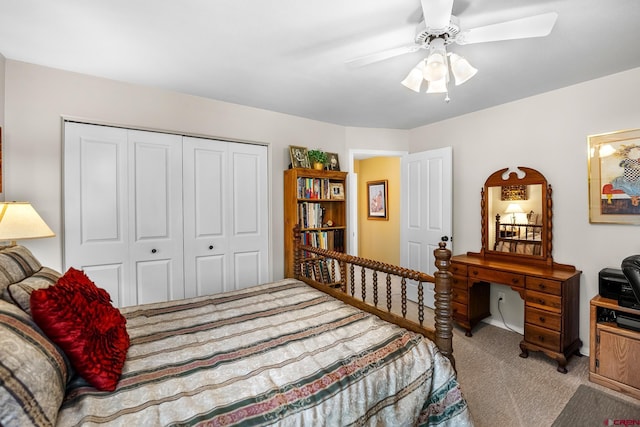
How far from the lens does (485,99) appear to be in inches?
115

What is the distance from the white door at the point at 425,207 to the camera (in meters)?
3.44

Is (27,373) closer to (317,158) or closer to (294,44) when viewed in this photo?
(294,44)

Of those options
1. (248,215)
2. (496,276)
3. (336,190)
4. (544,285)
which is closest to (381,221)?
(336,190)

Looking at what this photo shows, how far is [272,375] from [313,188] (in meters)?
2.41

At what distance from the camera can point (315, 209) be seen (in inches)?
137

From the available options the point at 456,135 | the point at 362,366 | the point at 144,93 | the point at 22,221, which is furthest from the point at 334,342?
the point at 456,135

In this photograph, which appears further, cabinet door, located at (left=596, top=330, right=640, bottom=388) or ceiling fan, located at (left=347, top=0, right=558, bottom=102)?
cabinet door, located at (left=596, top=330, right=640, bottom=388)

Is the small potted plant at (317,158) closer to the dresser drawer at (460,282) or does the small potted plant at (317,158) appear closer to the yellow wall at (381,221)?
the dresser drawer at (460,282)

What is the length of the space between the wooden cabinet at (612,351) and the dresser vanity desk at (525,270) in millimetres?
183

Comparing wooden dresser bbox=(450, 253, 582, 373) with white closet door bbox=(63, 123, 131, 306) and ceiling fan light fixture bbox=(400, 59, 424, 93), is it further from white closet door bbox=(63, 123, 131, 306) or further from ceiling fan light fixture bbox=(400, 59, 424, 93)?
white closet door bbox=(63, 123, 131, 306)

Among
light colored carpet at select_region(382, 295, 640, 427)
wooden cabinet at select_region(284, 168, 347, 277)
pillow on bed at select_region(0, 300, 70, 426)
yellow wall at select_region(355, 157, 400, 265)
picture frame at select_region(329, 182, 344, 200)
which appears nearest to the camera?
pillow on bed at select_region(0, 300, 70, 426)

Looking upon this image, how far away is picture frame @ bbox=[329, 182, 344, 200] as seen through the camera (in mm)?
3545

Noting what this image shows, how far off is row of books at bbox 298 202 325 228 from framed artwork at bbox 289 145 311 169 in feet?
1.45

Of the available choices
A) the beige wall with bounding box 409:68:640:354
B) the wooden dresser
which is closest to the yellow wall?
the beige wall with bounding box 409:68:640:354
